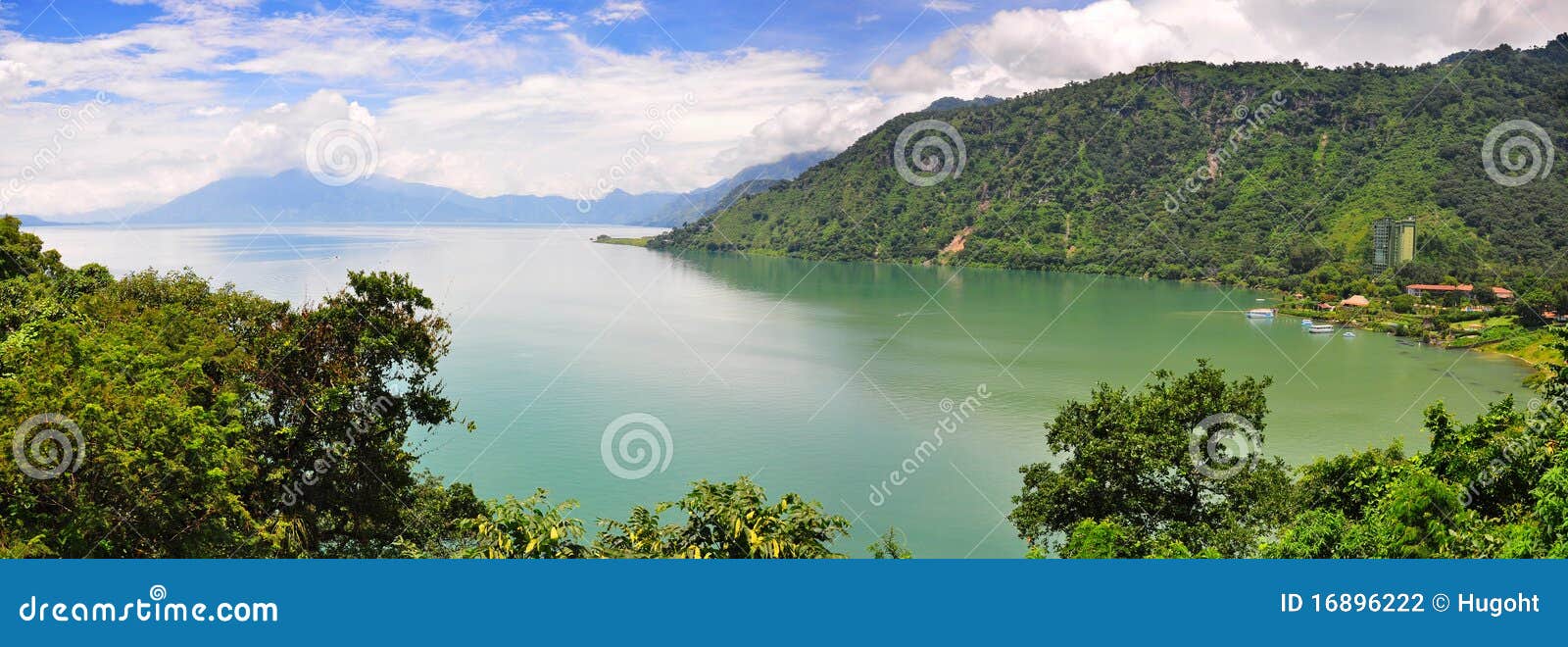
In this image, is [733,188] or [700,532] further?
[733,188]

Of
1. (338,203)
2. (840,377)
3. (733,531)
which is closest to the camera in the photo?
(733,531)

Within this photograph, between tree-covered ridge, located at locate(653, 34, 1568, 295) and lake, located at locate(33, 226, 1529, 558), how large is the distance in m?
12.7

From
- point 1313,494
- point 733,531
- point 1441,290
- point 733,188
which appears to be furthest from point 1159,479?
point 733,188

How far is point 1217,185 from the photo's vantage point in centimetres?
6812

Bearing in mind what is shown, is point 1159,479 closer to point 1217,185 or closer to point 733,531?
point 733,531

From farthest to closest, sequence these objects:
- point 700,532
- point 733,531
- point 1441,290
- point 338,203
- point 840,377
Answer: point 338,203, point 1441,290, point 840,377, point 700,532, point 733,531

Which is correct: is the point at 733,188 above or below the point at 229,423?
above

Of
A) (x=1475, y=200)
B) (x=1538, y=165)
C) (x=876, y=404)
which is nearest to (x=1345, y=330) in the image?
(x=876, y=404)

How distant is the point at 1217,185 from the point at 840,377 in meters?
54.6

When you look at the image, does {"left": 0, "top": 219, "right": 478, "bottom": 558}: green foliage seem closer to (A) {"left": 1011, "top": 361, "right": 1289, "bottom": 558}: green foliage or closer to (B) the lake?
(B) the lake

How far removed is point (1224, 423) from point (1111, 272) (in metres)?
52.4

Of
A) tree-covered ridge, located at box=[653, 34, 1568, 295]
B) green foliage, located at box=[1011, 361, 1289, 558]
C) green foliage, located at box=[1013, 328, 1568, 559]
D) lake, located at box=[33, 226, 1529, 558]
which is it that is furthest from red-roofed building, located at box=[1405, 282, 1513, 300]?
green foliage, located at box=[1011, 361, 1289, 558]

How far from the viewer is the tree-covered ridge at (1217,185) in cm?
5369

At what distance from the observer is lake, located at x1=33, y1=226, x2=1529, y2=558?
48.3ft
